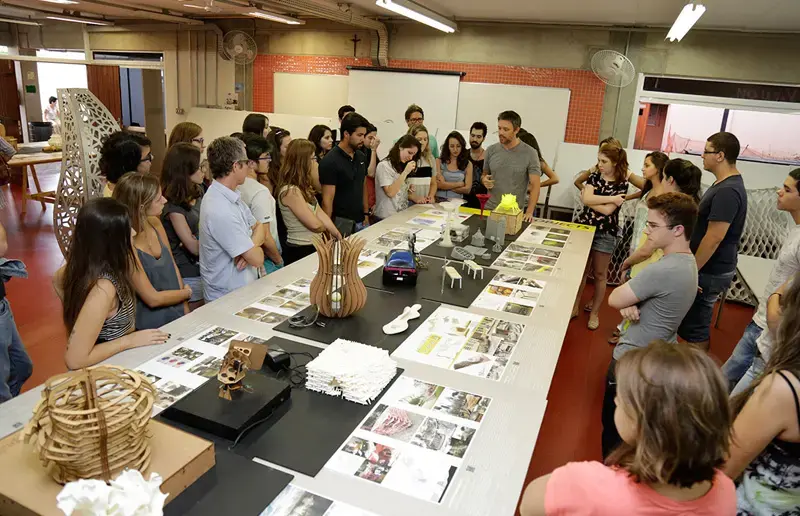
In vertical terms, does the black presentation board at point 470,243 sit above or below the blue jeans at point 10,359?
above

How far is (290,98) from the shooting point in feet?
29.1

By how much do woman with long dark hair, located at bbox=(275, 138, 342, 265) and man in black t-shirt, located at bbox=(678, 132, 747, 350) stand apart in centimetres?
222

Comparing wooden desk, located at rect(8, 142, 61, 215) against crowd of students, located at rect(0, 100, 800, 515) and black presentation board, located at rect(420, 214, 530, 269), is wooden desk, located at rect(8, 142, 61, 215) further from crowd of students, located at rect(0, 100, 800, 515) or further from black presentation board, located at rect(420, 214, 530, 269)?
black presentation board, located at rect(420, 214, 530, 269)

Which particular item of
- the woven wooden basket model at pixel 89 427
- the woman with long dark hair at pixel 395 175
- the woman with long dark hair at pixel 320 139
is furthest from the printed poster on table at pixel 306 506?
the woman with long dark hair at pixel 320 139

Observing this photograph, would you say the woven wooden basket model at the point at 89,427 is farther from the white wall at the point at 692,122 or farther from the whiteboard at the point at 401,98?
the white wall at the point at 692,122

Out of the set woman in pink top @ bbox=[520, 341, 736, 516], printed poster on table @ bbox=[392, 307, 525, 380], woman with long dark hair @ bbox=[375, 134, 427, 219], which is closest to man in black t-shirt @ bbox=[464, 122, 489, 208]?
woman with long dark hair @ bbox=[375, 134, 427, 219]

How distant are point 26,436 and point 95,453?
163mm

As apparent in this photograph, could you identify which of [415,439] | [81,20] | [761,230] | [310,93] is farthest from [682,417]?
[81,20]

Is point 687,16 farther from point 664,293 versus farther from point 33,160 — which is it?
point 33,160

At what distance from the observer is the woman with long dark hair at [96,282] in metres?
1.95

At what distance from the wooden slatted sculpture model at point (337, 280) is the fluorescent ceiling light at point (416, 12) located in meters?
3.04

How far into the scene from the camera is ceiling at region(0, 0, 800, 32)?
5.02m

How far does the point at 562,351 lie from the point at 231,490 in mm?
3312

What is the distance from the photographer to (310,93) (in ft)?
28.5
